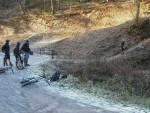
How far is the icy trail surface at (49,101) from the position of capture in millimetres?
14312

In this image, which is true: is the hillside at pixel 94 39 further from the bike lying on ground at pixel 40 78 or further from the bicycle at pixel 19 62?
the bicycle at pixel 19 62

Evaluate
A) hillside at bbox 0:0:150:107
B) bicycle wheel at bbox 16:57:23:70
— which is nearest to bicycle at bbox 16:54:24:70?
bicycle wheel at bbox 16:57:23:70

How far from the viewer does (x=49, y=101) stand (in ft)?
52.1

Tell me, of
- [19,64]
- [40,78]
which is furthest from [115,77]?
[19,64]

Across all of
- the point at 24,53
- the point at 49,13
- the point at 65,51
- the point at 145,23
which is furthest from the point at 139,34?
the point at 49,13

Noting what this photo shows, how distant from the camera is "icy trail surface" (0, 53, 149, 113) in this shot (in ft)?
47.0

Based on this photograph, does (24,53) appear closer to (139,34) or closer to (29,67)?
(29,67)

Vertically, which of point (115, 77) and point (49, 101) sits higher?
point (115, 77)

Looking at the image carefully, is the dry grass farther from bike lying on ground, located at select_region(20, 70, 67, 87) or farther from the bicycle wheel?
the bicycle wheel

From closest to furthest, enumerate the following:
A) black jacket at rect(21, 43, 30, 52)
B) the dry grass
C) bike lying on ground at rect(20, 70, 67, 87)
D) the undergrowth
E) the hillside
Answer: the undergrowth → the dry grass → the hillside → bike lying on ground at rect(20, 70, 67, 87) → black jacket at rect(21, 43, 30, 52)

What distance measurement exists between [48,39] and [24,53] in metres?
20.5

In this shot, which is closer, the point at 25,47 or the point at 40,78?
the point at 40,78

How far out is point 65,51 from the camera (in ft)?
119

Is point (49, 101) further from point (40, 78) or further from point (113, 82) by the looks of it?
point (40, 78)
